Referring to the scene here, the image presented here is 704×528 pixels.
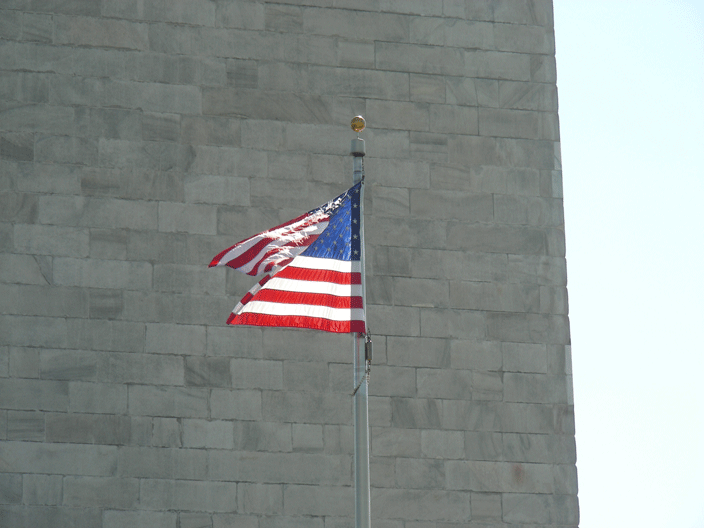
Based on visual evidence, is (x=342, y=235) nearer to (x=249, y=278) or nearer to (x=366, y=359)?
(x=366, y=359)

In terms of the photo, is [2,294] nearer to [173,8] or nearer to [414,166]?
[173,8]

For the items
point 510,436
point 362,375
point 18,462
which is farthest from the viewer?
point 510,436

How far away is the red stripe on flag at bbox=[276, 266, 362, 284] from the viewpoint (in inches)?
523

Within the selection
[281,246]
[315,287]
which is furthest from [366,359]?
[281,246]

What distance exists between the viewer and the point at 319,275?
1334 centimetres

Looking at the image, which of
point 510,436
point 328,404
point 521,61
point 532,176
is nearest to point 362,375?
point 328,404

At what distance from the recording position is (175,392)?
1772cm

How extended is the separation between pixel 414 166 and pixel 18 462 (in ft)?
26.0

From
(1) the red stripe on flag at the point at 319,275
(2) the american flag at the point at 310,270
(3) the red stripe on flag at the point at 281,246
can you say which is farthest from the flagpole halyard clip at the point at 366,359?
(3) the red stripe on flag at the point at 281,246

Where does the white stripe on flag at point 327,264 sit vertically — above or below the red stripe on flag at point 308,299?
above

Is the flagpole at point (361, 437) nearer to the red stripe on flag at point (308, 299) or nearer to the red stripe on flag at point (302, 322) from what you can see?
the red stripe on flag at point (308, 299)

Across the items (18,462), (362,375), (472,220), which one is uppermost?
(472,220)

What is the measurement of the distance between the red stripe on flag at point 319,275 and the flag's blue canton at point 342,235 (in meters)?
0.21

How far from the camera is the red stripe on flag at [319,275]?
13.3 metres
